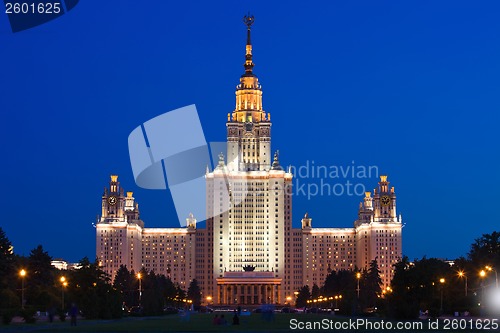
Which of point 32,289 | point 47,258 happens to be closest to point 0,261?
point 32,289

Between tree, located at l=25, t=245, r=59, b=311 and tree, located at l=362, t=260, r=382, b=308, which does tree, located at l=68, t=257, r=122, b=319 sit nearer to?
tree, located at l=25, t=245, r=59, b=311

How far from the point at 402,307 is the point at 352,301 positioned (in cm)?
2983

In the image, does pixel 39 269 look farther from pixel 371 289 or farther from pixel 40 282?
pixel 371 289

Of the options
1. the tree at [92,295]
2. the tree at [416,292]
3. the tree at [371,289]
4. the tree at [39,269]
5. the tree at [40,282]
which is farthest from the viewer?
the tree at [371,289]

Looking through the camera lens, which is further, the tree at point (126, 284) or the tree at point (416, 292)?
the tree at point (126, 284)

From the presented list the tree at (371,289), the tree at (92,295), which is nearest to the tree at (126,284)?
the tree at (92,295)

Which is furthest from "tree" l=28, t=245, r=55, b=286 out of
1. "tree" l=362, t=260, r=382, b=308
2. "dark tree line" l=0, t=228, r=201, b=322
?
"tree" l=362, t=260, r=382, b=308

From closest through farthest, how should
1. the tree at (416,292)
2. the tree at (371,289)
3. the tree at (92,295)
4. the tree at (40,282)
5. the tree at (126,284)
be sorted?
the tree at (416,292)
the tree at (92,295)
the tree at (40,282)
the tree at (371,289)
the tree at (126,284)

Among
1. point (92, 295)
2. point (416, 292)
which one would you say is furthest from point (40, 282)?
point (416, 292)

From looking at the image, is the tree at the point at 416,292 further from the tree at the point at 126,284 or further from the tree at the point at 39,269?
the tree at the point at 126,284

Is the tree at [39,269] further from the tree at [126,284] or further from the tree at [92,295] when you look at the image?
the tree at [126,284]

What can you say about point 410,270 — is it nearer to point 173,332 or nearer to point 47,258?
point 173,332

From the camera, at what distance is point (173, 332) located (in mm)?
63500

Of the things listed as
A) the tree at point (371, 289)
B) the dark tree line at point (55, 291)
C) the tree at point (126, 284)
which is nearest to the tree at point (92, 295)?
the dark tree line at point (55, 291)
